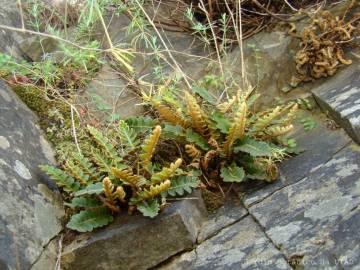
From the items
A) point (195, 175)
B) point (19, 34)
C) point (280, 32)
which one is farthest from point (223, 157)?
point (19, 34)

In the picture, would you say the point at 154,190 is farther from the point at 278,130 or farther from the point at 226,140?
the point at 278,130

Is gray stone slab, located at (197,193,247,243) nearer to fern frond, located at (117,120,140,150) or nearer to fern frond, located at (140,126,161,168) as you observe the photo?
fern frond, located at (140,126,161,168)

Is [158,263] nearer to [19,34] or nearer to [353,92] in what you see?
[353,92]

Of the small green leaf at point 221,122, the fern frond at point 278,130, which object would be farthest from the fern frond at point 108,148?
the fern frond at point 278,130

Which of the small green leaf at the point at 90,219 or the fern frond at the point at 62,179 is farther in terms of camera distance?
the fern frond at the point at 62,179

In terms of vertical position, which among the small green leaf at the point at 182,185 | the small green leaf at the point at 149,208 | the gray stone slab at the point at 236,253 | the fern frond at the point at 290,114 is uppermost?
the small green leaf at the point at 149,208

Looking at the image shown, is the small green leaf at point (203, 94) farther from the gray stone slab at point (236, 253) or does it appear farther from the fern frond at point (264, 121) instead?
the gray stone slab at point (236, 253)
